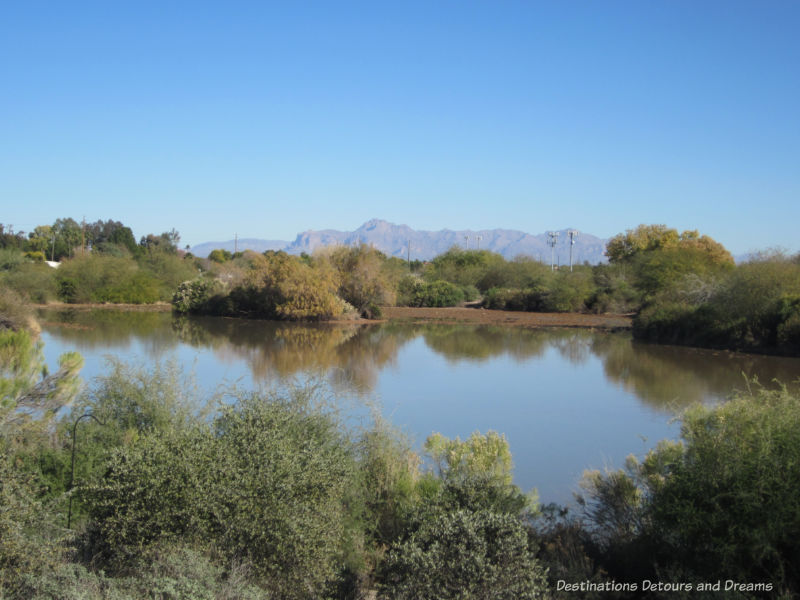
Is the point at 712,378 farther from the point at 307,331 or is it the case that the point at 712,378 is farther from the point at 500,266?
the point at 500,266

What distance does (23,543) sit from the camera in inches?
225

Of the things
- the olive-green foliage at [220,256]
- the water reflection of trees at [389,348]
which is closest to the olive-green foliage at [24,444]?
the water reflection of trees at [389,348]

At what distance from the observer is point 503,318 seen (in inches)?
1893

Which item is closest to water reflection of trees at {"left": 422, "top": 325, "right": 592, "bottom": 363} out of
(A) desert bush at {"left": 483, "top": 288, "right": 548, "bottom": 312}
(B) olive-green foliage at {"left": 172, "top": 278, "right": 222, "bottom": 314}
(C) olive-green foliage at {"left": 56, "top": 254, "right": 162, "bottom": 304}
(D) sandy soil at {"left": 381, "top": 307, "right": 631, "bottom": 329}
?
(D) sandy soil at {"left": 381, "top": 307, "right": 631, "bottom": 329}

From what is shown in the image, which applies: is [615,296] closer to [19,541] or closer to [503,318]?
[503,318]

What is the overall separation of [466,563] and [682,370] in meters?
20.9

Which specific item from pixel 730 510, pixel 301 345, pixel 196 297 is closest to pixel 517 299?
pixel 196 297

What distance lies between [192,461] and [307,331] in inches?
1193

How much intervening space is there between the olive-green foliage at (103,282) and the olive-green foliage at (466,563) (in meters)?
50.0

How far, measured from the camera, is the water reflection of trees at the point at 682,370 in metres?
19.3

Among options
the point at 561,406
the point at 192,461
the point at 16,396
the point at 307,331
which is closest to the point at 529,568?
the point at 192,461

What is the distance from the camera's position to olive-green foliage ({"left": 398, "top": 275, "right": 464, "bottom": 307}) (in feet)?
183

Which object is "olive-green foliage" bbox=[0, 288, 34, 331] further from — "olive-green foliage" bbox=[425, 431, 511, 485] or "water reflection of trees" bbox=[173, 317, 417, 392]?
"olive-green foliage" bbox=[425, 431, 511, 485]

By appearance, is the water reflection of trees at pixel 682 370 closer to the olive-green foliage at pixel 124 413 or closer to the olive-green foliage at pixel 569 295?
the olive-green foliage at pixel 124 413
